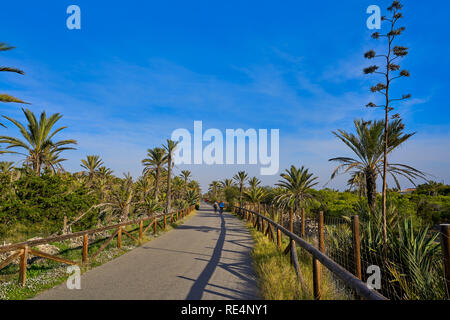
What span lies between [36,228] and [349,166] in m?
16.5

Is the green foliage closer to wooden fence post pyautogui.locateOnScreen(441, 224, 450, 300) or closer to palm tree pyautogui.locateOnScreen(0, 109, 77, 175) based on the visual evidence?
palm tree pyautogui.locateOnScreen(0, 109, 77, 175)

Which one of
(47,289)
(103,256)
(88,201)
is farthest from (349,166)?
(88,201)

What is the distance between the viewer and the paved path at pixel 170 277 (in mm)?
4512

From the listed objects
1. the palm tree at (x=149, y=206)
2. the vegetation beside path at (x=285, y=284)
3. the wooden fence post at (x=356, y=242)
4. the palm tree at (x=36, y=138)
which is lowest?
the palm tree at (x=149, y=206)

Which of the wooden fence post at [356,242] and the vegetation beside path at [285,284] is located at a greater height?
the wooden fence post at [356,242]

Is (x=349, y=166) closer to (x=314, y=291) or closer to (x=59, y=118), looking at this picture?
(x=314, y=291)

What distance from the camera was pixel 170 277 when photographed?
5543 mm

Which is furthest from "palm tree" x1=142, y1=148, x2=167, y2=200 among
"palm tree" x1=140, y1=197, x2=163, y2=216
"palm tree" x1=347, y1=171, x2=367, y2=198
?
"palm tree" x1=347, y1=171, x2=367, y2=198

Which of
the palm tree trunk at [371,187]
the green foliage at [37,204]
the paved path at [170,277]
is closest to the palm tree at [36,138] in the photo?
the green foliage at [37,204]

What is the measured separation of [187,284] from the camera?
505cm

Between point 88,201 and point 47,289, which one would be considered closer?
point 47,289

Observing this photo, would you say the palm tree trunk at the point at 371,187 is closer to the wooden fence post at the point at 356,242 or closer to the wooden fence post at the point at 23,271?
the wooden fence post at the point at 356,242
